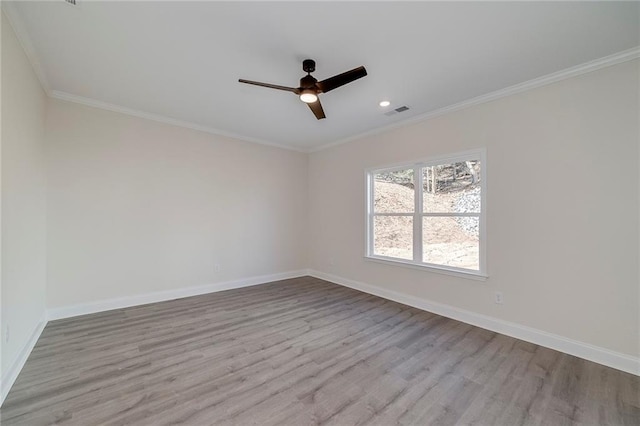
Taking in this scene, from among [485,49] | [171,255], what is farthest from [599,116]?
[171,255]

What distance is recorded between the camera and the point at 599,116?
2.48m

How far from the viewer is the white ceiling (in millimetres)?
1910

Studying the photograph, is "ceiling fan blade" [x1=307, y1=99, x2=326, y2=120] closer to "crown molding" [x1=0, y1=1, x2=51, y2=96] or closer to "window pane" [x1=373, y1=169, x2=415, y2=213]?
"window pane" [x1=373, y1=169, x2=415, y2=213]

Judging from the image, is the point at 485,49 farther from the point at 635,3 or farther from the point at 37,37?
the point at 37,37

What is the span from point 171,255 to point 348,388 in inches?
132

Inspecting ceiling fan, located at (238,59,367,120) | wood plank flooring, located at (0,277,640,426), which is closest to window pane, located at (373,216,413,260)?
wood plank flooring, located at (0,277,640,426)

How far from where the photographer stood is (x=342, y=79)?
2293 mm

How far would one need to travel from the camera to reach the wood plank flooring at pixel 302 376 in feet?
5.84

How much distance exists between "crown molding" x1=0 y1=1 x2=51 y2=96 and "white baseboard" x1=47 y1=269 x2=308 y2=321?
8.83ft

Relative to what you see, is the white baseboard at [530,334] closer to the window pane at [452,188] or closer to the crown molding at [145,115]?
the window pane at [452,188]

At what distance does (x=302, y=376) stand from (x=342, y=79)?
2526mm

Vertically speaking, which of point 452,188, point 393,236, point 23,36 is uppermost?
point 23,36

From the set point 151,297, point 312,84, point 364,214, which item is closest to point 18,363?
point 151,297

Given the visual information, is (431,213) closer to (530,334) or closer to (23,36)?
(530,334)
